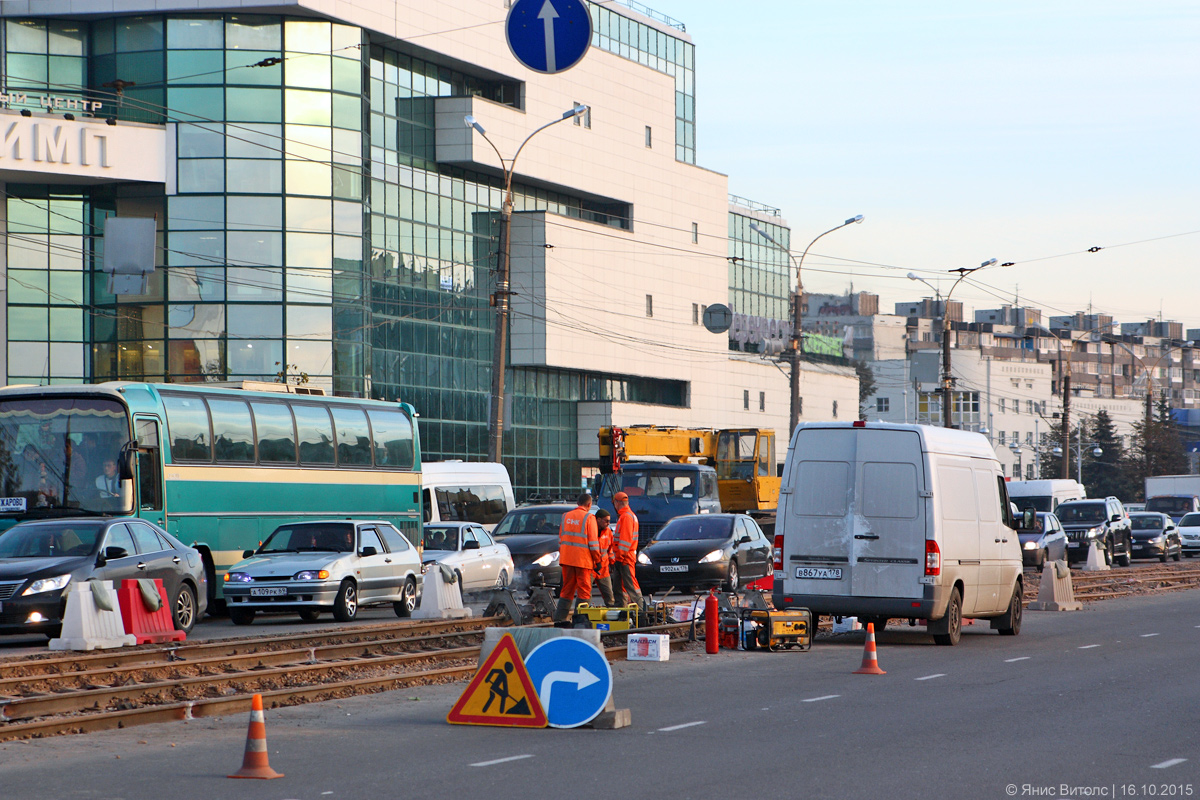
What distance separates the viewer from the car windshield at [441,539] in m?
28.3

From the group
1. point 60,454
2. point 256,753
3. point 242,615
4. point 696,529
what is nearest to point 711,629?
point 242,615

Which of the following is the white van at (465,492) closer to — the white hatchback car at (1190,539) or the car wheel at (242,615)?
the car wheel at (242,615)

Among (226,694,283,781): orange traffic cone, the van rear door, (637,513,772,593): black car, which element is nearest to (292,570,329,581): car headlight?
(637,513,772,593): black car

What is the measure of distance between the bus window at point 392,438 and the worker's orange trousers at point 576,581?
1043cm

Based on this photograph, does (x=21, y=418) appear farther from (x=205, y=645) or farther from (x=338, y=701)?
(x=338, y=701)

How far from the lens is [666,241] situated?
73125 mm

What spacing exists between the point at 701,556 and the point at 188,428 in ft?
28.9

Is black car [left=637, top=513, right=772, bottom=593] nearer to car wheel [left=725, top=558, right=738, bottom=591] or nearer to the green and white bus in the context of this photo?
car wheel [left=725, top=558, right=738, bottom=591]

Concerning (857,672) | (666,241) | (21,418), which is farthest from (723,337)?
(857,672)

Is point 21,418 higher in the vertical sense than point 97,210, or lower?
lower

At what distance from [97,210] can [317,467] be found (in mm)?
27568

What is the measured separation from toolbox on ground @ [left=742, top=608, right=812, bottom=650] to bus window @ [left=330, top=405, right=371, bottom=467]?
1175 cm

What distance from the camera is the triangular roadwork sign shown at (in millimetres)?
11422

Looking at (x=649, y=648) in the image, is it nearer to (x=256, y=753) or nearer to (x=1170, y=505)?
(x=256, y=753)
